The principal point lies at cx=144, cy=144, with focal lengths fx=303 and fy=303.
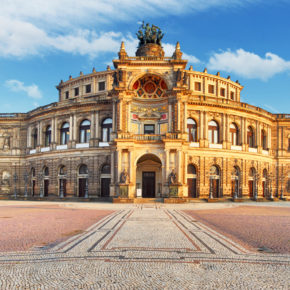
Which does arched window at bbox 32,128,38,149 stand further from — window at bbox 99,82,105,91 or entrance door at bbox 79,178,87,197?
window at bbox 99,82,105,91

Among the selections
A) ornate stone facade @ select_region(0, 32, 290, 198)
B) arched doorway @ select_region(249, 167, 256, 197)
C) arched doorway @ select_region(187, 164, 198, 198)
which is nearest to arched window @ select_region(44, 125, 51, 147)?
ornate stone facade @ select_region(0, 32, 290, 198)

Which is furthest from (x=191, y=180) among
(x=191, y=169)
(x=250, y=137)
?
(x=250, y=137)

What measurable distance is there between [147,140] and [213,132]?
12733 millimetres

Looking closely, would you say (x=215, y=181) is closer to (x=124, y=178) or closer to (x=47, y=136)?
(x=124, y=178)

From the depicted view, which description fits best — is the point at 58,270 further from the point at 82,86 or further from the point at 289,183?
the point at 289,183

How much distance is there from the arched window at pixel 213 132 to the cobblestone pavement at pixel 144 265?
110 feet

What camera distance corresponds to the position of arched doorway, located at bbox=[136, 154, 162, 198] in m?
42.4

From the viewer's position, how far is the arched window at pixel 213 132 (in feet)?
147

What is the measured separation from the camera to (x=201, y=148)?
43188 millimetres

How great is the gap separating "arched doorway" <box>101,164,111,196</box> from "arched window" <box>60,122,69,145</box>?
27.4ft

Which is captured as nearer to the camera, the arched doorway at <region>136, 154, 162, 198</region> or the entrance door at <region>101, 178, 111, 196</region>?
the arched doorway at <region>136, 154, 162, 198</region>

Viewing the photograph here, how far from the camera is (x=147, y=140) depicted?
1467 inches

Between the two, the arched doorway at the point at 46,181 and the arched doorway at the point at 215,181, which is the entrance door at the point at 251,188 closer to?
the arched doorway at the point at 215,181

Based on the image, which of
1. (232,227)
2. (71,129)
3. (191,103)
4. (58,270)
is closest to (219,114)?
(191,103)
